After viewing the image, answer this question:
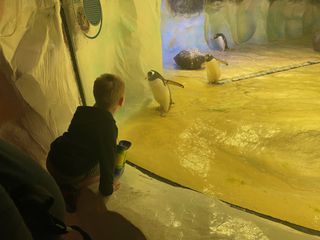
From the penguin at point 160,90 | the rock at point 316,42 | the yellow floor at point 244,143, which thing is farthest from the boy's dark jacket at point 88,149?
the rock at point 316,42

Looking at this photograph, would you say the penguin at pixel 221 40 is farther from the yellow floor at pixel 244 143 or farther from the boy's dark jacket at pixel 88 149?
the boy's dark jacket at pixel 88 149

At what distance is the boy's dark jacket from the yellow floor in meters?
0.86

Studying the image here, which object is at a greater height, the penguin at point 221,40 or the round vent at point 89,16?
the round vent at point 89,16

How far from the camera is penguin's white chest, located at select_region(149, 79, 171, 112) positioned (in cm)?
470

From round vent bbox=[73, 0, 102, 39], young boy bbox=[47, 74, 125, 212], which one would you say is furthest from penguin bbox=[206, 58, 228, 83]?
young boy bbox=[47, 74, 125, 212]

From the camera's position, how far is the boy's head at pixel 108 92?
2.62 meters

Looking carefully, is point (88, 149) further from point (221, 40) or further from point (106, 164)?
point (221, 40)

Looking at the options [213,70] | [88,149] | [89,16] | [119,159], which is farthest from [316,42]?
[88,149]

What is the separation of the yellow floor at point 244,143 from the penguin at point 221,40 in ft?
10.7

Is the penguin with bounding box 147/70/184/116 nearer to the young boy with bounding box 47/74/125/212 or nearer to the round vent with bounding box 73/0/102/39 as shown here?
the round vent with bounding box 73/0/102/39

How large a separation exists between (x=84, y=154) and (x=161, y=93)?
7.80ft

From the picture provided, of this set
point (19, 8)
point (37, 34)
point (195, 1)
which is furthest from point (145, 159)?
point (195, 1)

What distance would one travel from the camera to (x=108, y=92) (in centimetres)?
263

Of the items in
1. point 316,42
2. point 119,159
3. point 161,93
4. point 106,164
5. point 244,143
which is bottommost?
point 316,42
